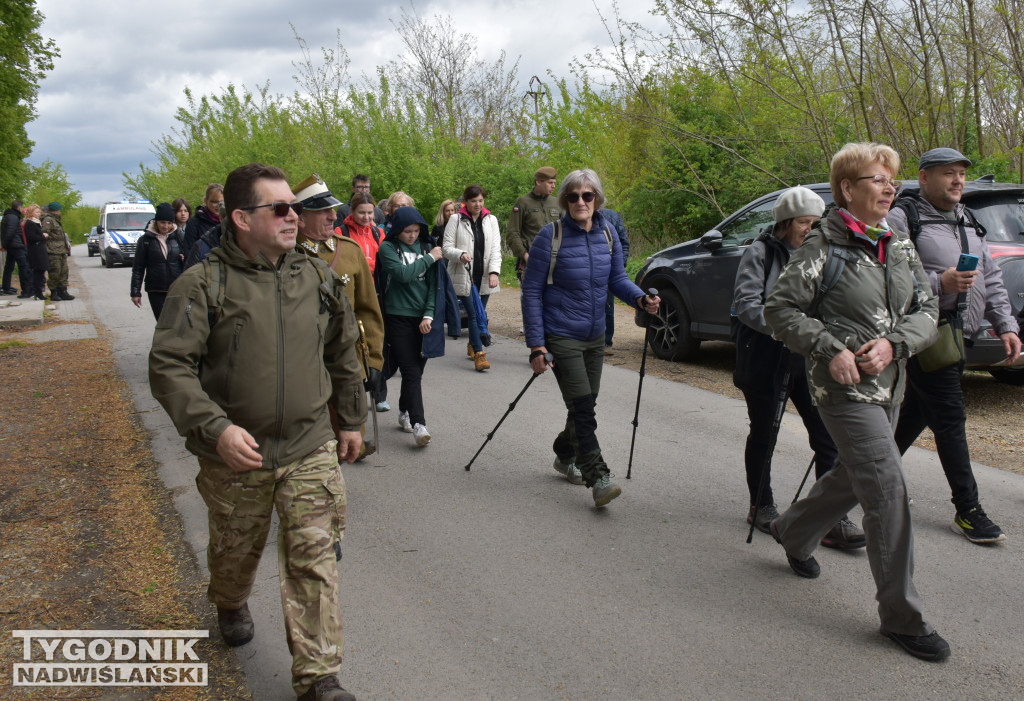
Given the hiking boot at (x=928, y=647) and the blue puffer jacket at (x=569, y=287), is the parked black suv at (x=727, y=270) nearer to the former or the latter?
the blue puffer jacket at (x=569, y=287)

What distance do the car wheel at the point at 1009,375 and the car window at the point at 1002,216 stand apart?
175cm

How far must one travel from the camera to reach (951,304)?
4.69 meters

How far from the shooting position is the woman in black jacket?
9477mm

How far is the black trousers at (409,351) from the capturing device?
6.94 m

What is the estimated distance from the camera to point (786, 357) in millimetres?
4797

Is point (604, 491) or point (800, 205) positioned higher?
point (800, 205)

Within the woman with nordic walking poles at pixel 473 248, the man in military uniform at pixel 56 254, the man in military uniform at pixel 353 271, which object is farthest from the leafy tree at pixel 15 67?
the man in military uniform at pixel 353 271

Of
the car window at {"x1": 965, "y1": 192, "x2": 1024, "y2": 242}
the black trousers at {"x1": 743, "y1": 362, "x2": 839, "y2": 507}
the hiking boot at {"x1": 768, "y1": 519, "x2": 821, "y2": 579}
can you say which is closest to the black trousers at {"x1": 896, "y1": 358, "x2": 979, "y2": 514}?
the black trousers at {"x1": 743, "y1": 362, "x2": 839, "y2": 507}

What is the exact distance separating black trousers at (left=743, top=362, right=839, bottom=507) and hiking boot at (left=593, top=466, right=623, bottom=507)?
779mm

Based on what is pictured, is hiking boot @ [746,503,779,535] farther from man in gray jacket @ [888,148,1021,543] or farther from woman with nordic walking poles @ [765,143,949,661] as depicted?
woman with nordic walking poles @ [765,143,949,661]

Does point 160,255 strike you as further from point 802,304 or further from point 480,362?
point 802,304

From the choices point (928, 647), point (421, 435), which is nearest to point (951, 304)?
point (928, 647)

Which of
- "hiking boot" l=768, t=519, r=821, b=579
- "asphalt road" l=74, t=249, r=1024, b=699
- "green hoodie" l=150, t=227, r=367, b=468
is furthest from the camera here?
"hiking boot" l=768, t=519, r=821, b=579

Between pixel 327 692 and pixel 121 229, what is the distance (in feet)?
115
